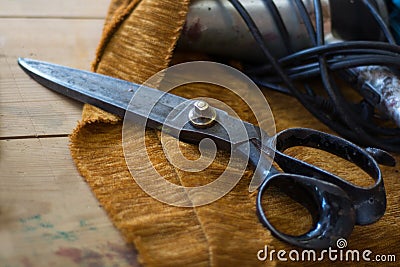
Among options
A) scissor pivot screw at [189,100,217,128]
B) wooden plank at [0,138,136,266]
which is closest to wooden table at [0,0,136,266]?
wooden plank at [0,138,136,266]

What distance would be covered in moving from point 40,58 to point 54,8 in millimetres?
107

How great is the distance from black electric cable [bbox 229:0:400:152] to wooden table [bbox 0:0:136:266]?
191 millimetres

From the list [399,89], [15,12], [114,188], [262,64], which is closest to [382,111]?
[399,89]

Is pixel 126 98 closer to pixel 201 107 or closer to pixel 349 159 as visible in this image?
pixel 201 107

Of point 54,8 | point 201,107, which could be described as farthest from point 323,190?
point 54,8

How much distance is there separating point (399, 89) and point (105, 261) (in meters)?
0.32

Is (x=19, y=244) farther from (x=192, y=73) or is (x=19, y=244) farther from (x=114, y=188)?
(x=192, y=73)

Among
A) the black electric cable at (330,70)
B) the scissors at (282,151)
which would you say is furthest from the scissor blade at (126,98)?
the black electric cable at (330,70)

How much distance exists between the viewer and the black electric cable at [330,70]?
0.49 meters

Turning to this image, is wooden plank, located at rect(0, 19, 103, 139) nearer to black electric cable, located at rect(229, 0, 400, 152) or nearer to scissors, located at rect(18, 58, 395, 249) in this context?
scissors, located at rect(18, 58, 395, 249)

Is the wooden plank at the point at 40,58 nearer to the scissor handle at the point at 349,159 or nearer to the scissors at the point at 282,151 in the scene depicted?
the scissors at the point at 282,151

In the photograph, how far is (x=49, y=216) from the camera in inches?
15.3

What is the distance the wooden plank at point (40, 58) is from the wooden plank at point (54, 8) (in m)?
0.01

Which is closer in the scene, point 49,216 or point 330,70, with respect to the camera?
point 49,216
